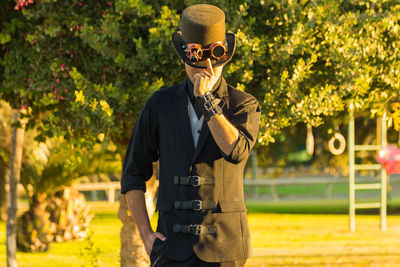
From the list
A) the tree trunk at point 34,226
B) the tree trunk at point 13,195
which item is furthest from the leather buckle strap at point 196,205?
the tree trunk at point 34,226

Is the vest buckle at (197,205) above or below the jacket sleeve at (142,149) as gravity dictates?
below

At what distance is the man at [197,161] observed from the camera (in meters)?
3.54

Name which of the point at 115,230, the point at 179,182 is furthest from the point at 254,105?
the point at 115,230

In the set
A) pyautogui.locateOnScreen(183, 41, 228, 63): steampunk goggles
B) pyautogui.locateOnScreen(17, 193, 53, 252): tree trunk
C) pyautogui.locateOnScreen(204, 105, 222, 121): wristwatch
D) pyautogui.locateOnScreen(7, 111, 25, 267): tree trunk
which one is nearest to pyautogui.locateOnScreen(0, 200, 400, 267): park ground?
pyautogui.locateOnScreen(17, 193, 53, 252): tree trunk

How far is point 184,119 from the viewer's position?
365cm

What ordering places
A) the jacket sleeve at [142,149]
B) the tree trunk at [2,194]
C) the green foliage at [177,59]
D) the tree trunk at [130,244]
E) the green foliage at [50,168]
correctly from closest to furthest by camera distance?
the jacket sleeve at [142,149], the green foliage at [177,59], the tree trunk at [130,244], the green foliage at [50,168], the tree trunk at [2,194]

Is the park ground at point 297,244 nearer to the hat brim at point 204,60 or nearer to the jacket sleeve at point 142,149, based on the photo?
the jacket sleeve at point 142,149

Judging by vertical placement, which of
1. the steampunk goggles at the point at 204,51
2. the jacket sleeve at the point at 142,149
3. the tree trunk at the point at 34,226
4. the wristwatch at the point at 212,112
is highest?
the steampunk goggles at the point at 204,51

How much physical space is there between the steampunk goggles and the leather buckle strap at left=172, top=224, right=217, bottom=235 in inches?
32.1

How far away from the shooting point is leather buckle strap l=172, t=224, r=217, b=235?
3.54 meters

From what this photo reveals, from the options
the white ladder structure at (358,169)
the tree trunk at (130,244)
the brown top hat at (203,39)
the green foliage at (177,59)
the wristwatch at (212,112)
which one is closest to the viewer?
the wristwatch at (212,112)

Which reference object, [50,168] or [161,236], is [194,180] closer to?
[161,236]

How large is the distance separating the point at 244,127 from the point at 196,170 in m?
0.32

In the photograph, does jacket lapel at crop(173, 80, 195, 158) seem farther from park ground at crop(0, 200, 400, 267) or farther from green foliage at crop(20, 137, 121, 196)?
green foliage at crop(20, 137, 121, 196)
